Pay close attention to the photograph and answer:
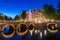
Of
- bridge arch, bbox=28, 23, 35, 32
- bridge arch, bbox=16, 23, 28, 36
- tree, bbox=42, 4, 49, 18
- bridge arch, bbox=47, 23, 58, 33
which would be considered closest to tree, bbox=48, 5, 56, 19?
tree, bbox=42, 4, 49, 18

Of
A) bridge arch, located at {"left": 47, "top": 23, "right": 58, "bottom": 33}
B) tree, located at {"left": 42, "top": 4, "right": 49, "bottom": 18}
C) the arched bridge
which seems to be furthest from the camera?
bridge arch, located at {"left": 47, "top": 23, "right": 58, "bottom": 33}

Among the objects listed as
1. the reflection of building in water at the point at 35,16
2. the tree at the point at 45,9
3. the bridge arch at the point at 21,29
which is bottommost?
the bridge arch at the point at 21,29

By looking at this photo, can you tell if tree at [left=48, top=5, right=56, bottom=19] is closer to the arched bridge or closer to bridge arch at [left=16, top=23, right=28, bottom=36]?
the arched bridge

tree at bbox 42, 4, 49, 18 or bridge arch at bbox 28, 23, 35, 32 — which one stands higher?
tree at bbox 42, 4, 49, 18

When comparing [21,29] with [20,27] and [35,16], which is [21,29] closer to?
[20,27]

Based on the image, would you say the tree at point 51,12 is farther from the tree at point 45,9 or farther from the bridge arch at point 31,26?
the bridge arch at point 31,26

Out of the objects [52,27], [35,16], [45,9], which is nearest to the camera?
Answer: [35,16]

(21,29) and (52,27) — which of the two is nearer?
(21,29)

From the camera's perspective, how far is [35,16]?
3898 mm

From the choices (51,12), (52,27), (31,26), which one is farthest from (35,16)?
(52,27)

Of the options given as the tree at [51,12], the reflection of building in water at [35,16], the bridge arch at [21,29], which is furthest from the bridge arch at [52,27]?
the bridge arch at [21,29]

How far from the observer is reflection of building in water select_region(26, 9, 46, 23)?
3.79 metres

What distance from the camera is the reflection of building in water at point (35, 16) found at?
379cm

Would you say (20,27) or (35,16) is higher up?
(35,16)
